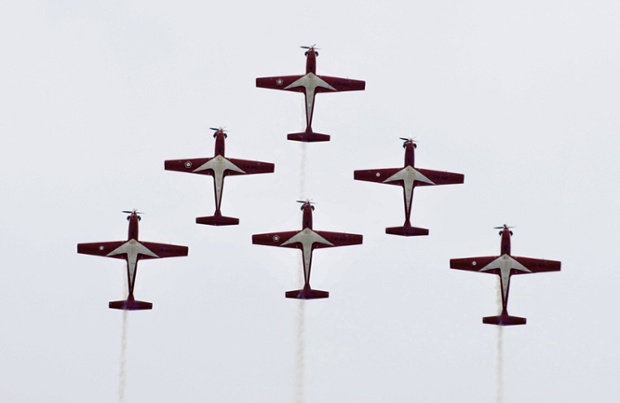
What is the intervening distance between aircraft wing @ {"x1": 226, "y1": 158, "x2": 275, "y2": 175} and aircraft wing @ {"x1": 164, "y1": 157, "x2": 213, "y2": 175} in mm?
1601

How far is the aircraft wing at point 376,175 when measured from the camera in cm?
17300

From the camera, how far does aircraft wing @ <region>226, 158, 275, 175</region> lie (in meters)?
173

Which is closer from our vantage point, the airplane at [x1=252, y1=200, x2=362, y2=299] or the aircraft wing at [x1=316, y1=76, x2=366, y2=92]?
the airplane at [x1=252, y1=200, x2=362, y2=299]

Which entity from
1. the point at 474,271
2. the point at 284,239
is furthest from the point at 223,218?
the point at 474,271

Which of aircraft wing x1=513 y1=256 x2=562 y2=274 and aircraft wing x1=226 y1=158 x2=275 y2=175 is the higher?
aircraft wing x1=226 y1=158 x2=275 y2=175

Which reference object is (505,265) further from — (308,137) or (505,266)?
(308,137)

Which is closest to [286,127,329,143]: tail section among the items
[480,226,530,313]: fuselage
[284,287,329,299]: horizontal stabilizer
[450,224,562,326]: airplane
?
[284,287,329,299]: horizontal stabilizer

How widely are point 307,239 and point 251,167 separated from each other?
6127mm

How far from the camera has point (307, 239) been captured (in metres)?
171

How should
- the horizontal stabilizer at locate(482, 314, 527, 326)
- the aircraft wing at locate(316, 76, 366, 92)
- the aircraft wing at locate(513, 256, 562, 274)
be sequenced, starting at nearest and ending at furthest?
the horizontal stabilizer at locate(482, 314, 527, 326)
the aircraft wing at locate(513, 256, 562, 274)
the aircraft wing at locate(316, 76, 366, 92)

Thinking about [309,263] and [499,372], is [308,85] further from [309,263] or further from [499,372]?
[499,372]

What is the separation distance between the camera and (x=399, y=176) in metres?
173

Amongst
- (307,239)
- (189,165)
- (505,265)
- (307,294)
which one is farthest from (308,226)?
(505,265)

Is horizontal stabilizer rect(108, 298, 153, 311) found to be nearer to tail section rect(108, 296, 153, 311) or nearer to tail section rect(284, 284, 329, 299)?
tail section rect(108, 296, 153, 311)
